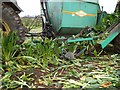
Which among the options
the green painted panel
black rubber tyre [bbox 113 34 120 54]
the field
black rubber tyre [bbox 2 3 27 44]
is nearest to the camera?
the field

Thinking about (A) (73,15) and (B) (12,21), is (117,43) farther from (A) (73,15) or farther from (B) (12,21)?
(B) (12,21)

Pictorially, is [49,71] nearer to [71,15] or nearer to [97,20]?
[71,15]

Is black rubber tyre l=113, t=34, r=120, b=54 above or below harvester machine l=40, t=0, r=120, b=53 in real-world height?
below

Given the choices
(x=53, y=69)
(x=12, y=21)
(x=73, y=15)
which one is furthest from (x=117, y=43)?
(x=12, y=21)

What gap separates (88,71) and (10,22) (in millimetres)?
1717

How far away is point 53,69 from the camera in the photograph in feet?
11.4

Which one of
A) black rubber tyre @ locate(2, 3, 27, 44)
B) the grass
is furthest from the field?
black rubber tyre @ locate(2, 3, 27, 44)

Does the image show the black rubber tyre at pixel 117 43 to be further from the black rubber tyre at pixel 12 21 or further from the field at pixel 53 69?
the black rubber tyre at pixel 12 21

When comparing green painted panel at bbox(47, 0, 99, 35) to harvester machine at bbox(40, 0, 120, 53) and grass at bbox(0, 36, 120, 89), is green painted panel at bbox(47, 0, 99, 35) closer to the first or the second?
harvester machine at bbox(40, 0, 120, 53)

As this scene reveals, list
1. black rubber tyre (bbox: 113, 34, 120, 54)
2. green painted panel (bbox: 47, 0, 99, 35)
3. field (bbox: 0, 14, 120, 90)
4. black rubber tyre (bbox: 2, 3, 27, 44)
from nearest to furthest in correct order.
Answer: field (bbox: 0, 14, 120, 90)
black rubber tyre (bbox: 2, 3, 27, 44)
black rubber tyre (bbox: 113, 34, 120, 54)
green painted panel (bbox: 47, 0, 99, 35)

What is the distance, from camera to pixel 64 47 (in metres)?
4.33

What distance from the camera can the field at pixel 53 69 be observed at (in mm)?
2777

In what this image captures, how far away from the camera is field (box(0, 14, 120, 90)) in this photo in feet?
9.11

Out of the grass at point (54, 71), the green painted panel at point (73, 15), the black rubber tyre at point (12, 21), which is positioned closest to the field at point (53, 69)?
the grass at point (54, 71)
